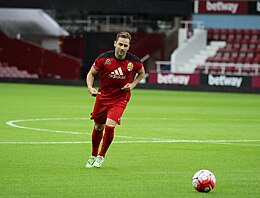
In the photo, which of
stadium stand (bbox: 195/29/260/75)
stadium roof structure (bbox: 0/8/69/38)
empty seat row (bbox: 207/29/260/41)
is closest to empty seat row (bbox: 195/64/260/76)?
stadium stand (bbox: 195/29/260/75)

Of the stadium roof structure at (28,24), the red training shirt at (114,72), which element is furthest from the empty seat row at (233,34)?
the red training shirt at (114,72)

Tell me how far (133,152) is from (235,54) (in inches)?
1277

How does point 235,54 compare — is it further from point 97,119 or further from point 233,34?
point 97,119

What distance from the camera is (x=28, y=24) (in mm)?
53000

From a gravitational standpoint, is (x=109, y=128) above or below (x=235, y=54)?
above

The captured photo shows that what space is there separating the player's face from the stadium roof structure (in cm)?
3912

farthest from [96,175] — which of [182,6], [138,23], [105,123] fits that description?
[138,23]

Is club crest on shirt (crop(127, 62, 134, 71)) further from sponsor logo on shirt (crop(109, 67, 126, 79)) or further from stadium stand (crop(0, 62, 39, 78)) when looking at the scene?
stadium stand (crop(0, 62, 39, 78))

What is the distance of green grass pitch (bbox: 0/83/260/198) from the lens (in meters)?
10.3

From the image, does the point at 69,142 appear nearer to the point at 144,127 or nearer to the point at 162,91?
the point at 144,127

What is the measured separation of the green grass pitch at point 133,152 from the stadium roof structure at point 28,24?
24291mm

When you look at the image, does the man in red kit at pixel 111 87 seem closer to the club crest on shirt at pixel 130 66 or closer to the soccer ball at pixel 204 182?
the club crest on shirt at pixel 130 66

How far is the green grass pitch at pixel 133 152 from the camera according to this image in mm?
10320

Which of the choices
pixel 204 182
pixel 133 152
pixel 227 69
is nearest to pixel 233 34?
pixel 227 69
